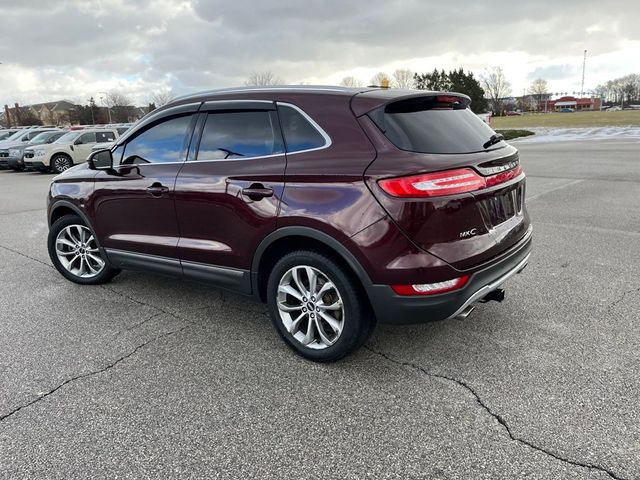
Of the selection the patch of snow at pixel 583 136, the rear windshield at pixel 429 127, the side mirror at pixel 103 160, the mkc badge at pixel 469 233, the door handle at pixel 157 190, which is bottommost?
the patch of snow at pixel 583 136

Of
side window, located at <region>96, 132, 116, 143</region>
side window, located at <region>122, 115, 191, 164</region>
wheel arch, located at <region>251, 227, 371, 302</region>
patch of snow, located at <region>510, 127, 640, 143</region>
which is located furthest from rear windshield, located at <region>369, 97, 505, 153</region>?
patch of snow, located at <region>510, 127, 640, 143</region>

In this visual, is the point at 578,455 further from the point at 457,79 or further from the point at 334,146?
the point at 457,79

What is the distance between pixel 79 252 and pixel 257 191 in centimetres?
270

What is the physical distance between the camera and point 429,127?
120 inches

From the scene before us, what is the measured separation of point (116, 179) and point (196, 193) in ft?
3.67

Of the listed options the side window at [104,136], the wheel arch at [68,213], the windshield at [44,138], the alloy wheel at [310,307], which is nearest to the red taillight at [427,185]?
the alloy wheel at [310,307]

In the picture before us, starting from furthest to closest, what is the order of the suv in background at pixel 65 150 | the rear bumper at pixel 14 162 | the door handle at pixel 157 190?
the rear bumper at pixel 14 162 → the suv in background at pixel 65 150 → the door handle at pixel 157 190

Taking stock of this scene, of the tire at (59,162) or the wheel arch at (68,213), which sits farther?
the tire at (59,162)

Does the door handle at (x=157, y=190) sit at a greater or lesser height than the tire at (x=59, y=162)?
greater

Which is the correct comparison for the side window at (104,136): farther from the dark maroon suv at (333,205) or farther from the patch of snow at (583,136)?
the patch of snow at (583,136)

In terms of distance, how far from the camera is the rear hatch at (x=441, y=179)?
274cm

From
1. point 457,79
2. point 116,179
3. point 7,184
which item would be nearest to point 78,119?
point 457,79

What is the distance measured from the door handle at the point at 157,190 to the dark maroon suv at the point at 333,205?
1cm

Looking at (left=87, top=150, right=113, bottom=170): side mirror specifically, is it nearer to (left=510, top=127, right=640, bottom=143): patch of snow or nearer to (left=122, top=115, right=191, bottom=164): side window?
(left=122, top=115, right=191, bottom=164): side window
